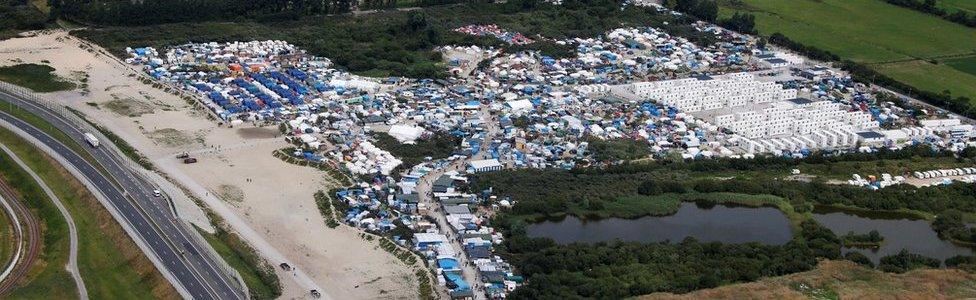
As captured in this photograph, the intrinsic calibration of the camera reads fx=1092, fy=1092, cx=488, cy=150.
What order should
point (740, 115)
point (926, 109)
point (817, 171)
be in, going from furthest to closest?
point (926, 109), point (740, 115), point (817, 171)

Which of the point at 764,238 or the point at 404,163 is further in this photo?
the point at 404,163

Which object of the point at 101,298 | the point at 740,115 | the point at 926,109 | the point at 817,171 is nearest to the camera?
the point at 101,298

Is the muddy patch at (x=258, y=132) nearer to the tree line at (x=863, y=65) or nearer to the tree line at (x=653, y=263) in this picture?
the tree line at (x=653, y=263)

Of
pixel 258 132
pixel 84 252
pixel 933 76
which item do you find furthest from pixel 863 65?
pixel 84 252

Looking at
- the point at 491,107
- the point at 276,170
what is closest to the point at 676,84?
the point at 491,107

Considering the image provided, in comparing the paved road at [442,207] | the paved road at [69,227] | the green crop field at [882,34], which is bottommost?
the green crop field at [882,34]

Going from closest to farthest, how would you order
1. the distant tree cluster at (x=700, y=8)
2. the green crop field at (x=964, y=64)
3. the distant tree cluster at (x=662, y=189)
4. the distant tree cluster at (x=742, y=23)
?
1. the distant tree cluster at (x=662, y=189)
2. the green crop field at (x=964, y=64)
3. the distant tree cluster at (x=742, y=23)
4. the distant tree cluster at (x=700, y=8)

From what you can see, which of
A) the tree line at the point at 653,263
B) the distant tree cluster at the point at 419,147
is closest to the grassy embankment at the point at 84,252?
the tree line at the point at 653,263

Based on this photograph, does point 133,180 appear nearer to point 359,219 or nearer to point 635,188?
point 359,219
